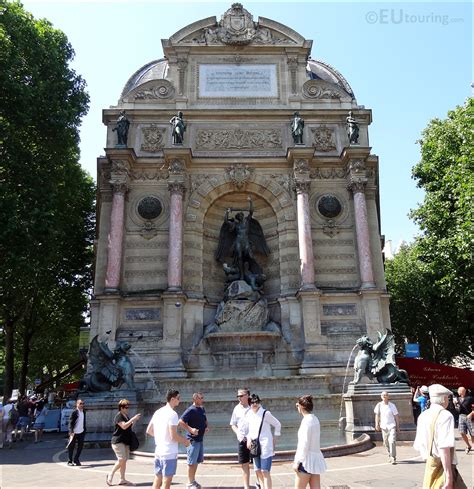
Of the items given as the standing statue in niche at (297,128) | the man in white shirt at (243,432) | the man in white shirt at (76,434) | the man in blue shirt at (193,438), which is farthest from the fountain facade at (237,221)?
the man in blue shirt at (193,438)

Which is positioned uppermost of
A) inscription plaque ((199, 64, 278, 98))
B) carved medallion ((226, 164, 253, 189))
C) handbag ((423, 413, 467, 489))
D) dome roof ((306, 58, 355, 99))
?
dome roof ((306, 58, 355, 99))

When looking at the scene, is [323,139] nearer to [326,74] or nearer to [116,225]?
[326,74]

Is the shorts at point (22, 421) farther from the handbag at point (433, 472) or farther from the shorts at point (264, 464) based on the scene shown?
the handbag at point (433, 472)

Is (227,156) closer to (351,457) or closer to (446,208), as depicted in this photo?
(446,208)

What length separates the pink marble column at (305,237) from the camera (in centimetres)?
1988

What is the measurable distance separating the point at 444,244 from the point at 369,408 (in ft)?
38.6

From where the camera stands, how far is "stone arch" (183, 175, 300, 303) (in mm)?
21031

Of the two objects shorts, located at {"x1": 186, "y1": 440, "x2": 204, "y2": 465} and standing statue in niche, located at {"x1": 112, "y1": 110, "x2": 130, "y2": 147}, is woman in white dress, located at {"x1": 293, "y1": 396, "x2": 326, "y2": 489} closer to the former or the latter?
shorts, located at {"x1": 186, "y1": 440, "x2": 204, "y2": 465}

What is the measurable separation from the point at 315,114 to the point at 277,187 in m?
4.62

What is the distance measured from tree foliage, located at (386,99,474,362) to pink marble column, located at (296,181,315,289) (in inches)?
252

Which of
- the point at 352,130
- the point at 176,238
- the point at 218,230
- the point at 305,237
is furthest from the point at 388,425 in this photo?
the point at 352,130

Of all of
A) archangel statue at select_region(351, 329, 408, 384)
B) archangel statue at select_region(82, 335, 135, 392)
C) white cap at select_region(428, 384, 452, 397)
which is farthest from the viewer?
archangel statue at select_region(82, 335, 135, 392)

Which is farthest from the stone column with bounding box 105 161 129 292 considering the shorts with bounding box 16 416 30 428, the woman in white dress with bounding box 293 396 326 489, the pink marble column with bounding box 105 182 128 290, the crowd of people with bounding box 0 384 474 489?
the woman in white dress with bounding box 293 396 326 489

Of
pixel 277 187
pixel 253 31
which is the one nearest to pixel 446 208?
pixel 277 187
